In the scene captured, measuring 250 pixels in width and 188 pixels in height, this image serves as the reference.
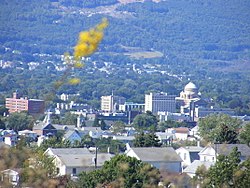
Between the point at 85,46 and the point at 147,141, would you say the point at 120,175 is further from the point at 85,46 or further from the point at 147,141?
the point at 85,46

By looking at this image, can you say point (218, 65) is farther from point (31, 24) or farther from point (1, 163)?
point (1, 163)

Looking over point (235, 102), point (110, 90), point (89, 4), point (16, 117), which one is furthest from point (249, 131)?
point (89, 4)

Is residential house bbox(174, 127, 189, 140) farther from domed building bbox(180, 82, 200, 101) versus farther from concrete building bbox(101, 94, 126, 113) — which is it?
domed building bbox(180, 82, 200, 101)

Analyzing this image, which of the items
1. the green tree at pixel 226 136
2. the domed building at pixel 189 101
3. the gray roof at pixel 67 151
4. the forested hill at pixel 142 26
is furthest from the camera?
the forested hill at pixel 142 26

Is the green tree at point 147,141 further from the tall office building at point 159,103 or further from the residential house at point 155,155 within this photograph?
the tall office building at point 159,103

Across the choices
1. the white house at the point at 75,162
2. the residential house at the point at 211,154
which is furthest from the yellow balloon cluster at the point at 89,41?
the residential house at the point at 211,154
